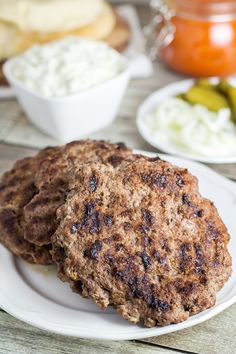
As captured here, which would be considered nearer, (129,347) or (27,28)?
(129,347)

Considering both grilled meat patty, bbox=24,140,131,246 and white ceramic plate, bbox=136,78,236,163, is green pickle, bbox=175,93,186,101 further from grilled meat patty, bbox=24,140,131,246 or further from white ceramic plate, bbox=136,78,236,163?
grilled meat patty, bbox=24,140,131,246

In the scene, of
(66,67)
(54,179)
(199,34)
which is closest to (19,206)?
(54,179)

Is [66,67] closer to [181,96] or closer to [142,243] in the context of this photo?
[181,96]

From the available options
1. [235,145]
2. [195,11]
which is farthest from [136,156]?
[195,11]

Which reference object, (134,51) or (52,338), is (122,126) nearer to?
(134,51)

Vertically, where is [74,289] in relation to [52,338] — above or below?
above

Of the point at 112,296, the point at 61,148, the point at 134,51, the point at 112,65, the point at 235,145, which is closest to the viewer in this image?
the point at 112,296

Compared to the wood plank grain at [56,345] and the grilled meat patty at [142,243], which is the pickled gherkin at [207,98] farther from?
the wood plank grain at [56,345]
